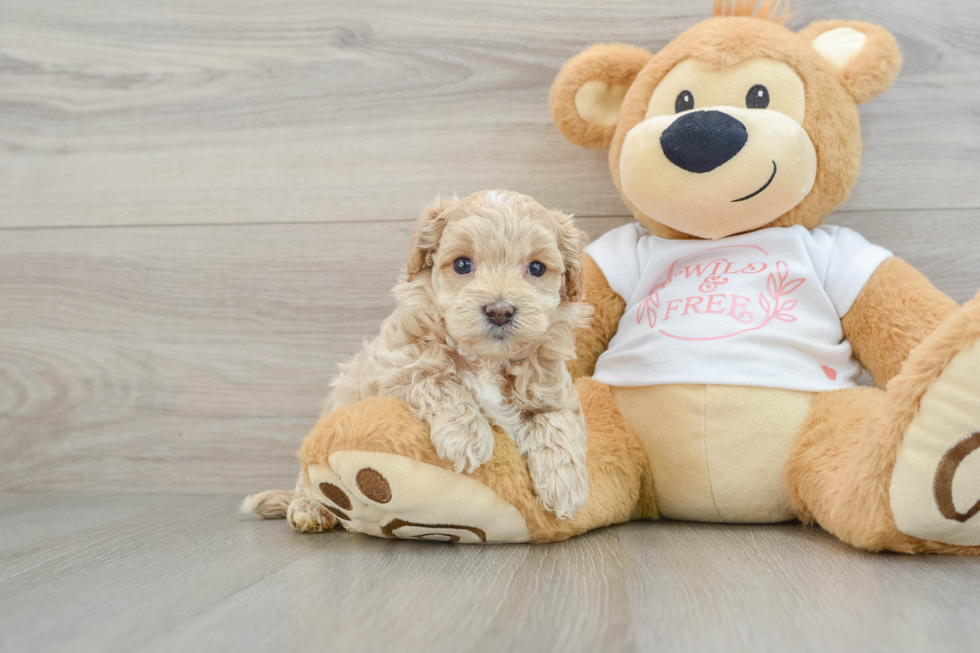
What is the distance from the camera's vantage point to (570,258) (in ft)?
3.14

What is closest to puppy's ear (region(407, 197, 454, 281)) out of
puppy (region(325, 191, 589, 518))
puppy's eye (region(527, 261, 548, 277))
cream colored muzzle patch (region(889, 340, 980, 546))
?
puppy (region(325, 191, 589, 518))

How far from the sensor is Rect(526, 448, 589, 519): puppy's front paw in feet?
2.96

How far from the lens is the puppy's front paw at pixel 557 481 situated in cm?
90

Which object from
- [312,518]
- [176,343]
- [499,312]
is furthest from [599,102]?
[176,343]

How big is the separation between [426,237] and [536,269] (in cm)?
15

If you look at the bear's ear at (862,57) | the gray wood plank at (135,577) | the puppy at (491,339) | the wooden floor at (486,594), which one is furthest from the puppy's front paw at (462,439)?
the bear's ear at (862,57)

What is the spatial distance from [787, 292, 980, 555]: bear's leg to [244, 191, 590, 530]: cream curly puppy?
34cm

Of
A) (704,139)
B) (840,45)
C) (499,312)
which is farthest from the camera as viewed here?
(840,45)

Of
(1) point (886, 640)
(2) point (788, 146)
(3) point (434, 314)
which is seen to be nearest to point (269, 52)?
(3) point (434, 314)

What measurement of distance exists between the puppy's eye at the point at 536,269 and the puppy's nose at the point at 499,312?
3.3 inches

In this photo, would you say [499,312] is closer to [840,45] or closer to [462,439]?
[462,439]

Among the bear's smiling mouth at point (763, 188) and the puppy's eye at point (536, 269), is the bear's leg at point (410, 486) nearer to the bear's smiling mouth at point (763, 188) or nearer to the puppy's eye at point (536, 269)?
the puppy's eye at point (536, 269)

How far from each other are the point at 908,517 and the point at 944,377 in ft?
0.55

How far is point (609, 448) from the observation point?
1056 millimetres
